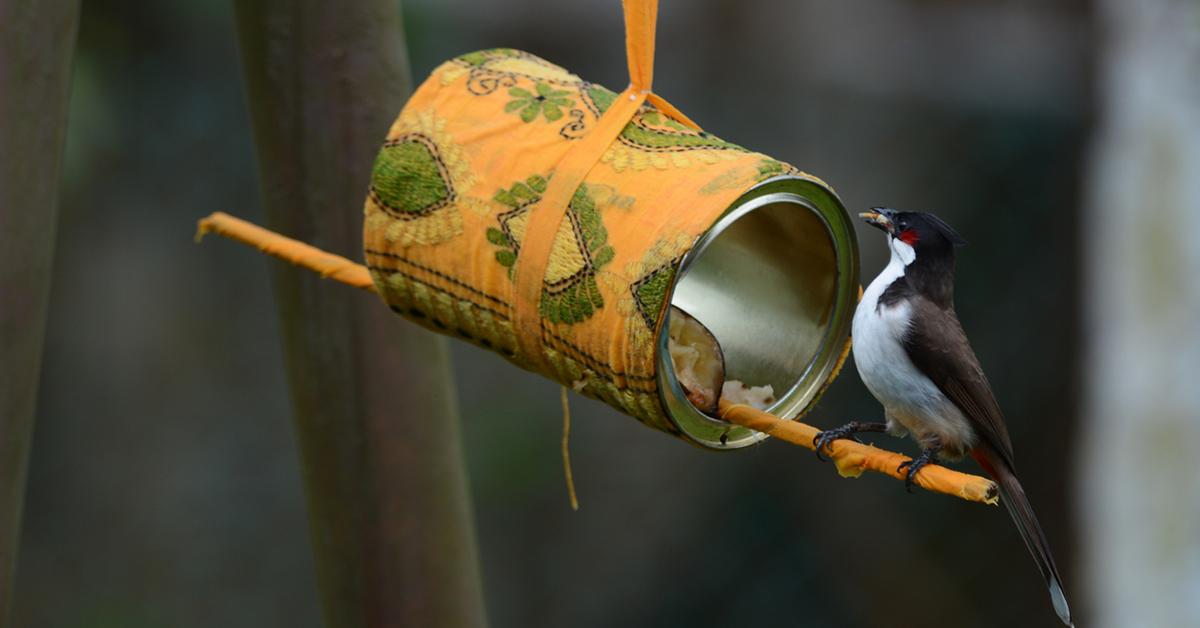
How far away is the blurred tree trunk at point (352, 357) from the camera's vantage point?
4.41 feet

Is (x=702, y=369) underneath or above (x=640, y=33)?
underneath

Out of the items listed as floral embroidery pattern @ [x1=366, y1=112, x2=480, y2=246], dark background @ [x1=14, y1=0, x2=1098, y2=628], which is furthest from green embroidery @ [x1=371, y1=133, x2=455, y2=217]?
dark background @ [x1=14, y1=0, x2=1098, y2=628]

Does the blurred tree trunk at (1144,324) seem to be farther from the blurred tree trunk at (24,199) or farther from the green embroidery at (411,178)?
the blurred tree trunk at (24,199)

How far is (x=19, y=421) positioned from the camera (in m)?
1.07

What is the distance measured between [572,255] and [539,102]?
164 mm

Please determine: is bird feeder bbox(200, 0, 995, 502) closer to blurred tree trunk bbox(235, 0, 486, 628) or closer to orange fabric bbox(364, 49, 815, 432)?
orange fabric bbox(364, 49, 815, 432)

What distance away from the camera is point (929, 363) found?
1074 millimetres

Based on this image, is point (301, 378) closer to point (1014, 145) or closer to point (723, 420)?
point (723, 420)

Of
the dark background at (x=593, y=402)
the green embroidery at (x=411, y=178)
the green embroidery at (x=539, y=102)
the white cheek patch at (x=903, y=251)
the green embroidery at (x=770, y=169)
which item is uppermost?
the green embroidery at (x=539, y=102)

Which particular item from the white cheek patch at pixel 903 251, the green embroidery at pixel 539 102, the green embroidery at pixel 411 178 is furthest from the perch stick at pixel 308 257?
the white cheek patch at pixel 903 251

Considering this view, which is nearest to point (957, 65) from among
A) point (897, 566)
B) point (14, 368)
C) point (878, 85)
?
point (878, 85)

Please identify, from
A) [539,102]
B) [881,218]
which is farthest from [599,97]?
[881,218]

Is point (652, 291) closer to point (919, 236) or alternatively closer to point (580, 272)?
point (580, 272)

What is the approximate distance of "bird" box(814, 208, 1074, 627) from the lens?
106cm
